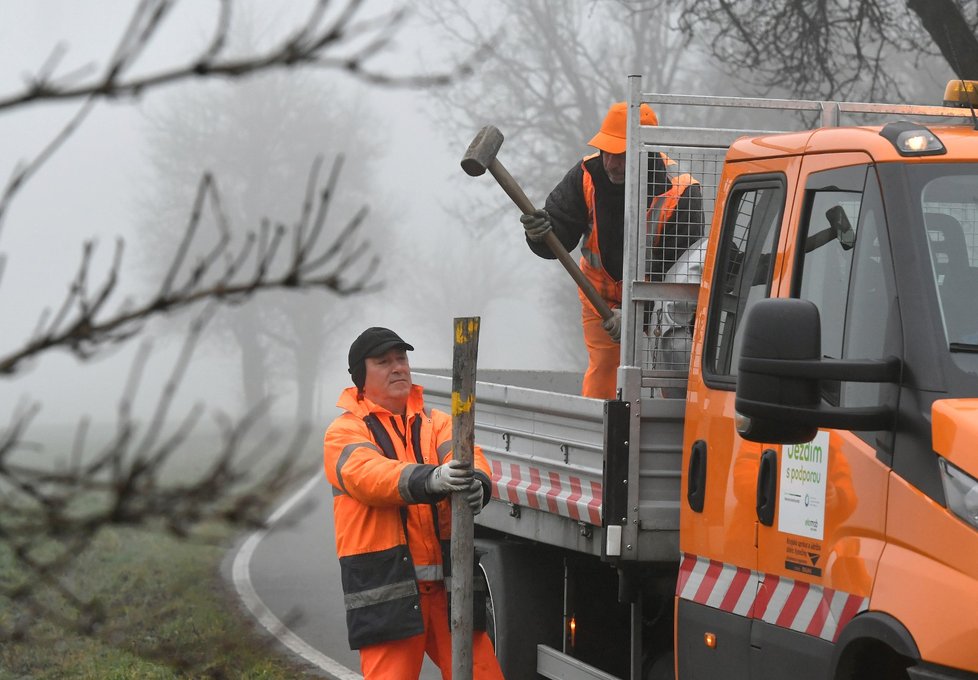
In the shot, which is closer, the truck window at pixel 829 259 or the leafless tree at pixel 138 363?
the leafless tree at pixel 138 363

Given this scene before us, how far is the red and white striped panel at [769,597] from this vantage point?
4203 millimetres

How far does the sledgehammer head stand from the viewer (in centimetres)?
625

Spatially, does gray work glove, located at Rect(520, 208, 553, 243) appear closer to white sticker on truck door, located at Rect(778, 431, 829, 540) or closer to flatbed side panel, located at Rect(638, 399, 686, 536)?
flatbed side panel, located at Rect(638, 399, 686, 536)

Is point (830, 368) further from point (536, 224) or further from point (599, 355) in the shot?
point (599, 355)

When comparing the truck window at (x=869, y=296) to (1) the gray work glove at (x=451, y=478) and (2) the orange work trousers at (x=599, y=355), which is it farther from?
(2) the orange work trousers at (x=599, y=355)

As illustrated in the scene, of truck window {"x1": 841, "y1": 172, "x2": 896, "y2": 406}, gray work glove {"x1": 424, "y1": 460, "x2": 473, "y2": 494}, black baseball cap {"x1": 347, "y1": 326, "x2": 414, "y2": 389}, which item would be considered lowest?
gray work glove {"x1": 424, "y1": 460, "x2": 473, "y2": 494}

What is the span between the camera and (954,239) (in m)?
4.19

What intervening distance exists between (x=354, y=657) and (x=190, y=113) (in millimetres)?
46760

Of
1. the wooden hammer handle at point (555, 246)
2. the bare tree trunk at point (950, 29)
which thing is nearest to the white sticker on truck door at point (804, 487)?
the wooden hammer handle at point (555, 246)

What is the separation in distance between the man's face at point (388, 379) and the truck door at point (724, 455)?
3.71ft

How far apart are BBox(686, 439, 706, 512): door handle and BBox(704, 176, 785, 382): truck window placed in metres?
0.23

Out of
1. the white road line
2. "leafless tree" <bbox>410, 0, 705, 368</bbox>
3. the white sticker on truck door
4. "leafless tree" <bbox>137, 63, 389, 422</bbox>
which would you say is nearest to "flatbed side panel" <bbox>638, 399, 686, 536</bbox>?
the white sticker on truck door

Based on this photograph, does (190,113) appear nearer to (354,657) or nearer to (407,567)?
(354,657)

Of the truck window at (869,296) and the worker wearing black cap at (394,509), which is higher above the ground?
the truck window at (869,296)
